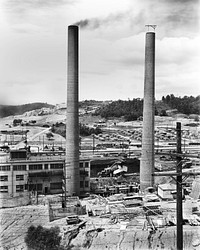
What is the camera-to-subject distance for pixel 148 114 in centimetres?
805

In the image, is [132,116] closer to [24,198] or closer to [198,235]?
[24,198]

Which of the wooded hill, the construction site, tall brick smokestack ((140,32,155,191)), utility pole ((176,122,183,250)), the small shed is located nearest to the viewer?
utility pole ((176,122,183,250))

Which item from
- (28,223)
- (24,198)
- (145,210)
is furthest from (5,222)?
(145,210)

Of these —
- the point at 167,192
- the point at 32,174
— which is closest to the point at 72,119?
the point at 32,174

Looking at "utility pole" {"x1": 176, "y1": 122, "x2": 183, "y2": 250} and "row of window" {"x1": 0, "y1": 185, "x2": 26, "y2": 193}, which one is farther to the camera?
"row of window" {"x1": 0, "y1": 185, "x2": 26, "y2": 193}

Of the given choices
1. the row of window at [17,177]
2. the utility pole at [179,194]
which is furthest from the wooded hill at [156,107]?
the utility pole at [179,194]

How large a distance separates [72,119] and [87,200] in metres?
1.70

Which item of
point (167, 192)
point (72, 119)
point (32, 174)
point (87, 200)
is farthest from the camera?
point (32, 174)

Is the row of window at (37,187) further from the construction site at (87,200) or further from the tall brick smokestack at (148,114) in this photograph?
the tall brick smokestack at (148,114)

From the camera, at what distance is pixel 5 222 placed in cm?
631

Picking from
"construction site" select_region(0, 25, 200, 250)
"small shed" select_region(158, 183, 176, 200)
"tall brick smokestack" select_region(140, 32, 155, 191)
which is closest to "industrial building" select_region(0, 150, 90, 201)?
"construction site" select_region(0, 25, 200, 250)

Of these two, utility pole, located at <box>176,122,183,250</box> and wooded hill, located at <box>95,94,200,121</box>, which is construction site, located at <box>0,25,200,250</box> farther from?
wooded hill, located at <box>95,94,200,121</box>

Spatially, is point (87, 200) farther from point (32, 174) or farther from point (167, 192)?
point (167, 192)

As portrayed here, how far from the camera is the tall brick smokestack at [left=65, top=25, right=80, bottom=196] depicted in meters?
7.60
